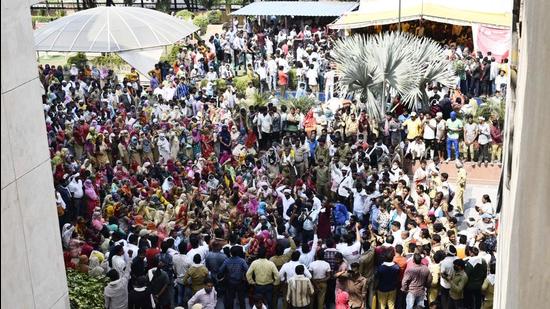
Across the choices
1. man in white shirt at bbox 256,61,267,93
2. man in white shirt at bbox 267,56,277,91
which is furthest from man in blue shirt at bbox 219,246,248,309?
man in white shirt at bbox 267,56,277,91

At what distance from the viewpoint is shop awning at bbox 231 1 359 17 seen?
2919 centimetres

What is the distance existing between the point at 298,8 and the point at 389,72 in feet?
37.0

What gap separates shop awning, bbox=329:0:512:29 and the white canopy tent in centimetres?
581

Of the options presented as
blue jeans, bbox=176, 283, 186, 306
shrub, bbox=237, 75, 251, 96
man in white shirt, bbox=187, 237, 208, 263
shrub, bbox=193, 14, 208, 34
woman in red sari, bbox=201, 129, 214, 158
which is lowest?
blue jeans, bbox=176, 283, 186, 306

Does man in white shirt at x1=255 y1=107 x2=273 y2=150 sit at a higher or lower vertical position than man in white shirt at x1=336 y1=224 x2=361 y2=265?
higher

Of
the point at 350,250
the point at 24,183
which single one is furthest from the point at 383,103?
the point at 24,183

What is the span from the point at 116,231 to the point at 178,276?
5.23 ft

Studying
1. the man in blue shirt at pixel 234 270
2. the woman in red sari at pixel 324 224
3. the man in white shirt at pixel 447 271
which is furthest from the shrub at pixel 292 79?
the man in white shirt at pixel 447 271

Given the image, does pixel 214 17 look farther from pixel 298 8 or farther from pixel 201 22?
pixel 298 8

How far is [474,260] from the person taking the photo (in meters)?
11.2

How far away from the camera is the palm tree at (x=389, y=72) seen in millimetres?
19172

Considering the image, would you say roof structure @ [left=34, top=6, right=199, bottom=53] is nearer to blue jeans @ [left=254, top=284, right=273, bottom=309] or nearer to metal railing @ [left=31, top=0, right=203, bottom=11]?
blue jeans @ [left=254, top=284, right=273, bottom=309]

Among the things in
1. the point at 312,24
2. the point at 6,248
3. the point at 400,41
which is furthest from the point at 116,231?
the point at 312,24

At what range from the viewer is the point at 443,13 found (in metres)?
24.4
